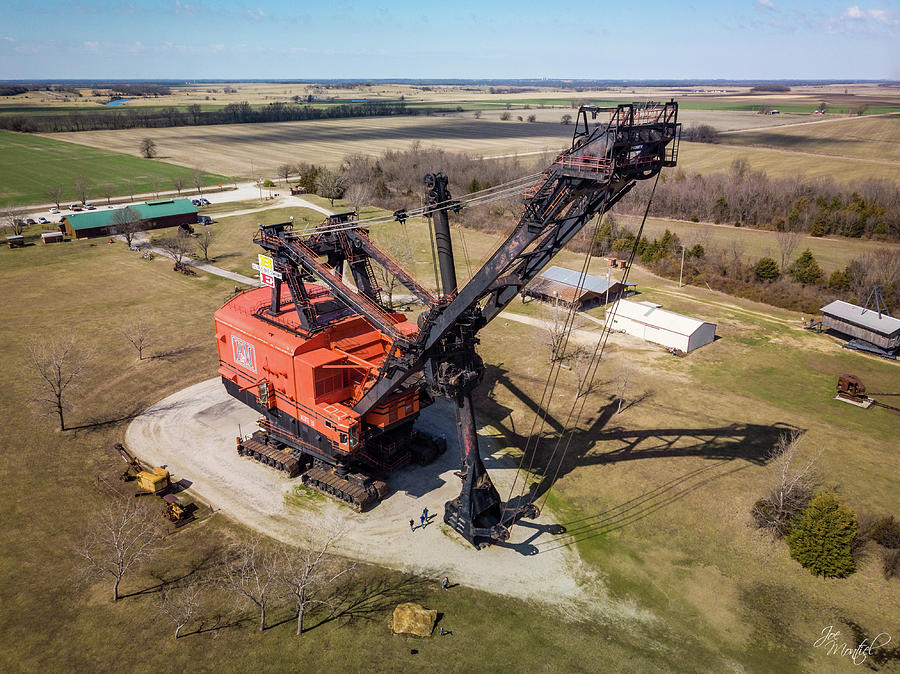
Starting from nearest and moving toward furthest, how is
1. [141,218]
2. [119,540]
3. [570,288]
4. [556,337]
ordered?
[119,540] → [556,337] → [570,288] → [141,218]

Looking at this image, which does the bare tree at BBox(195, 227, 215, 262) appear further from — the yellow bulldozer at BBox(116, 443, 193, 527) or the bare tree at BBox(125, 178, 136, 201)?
the yellow bulldozer at BBox(116, 443, 193, 527)

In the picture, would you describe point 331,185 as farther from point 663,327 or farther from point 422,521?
point 422,521

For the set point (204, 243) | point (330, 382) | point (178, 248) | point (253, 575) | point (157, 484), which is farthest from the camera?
point (204, 243)

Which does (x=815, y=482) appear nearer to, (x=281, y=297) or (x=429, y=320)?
(x=429, y=320)

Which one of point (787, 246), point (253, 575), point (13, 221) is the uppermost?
point (13, 221)

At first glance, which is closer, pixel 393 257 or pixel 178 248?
pixel 393 257

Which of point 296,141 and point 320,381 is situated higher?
point 296,141

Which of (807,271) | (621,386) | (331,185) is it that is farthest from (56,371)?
(331,185)
